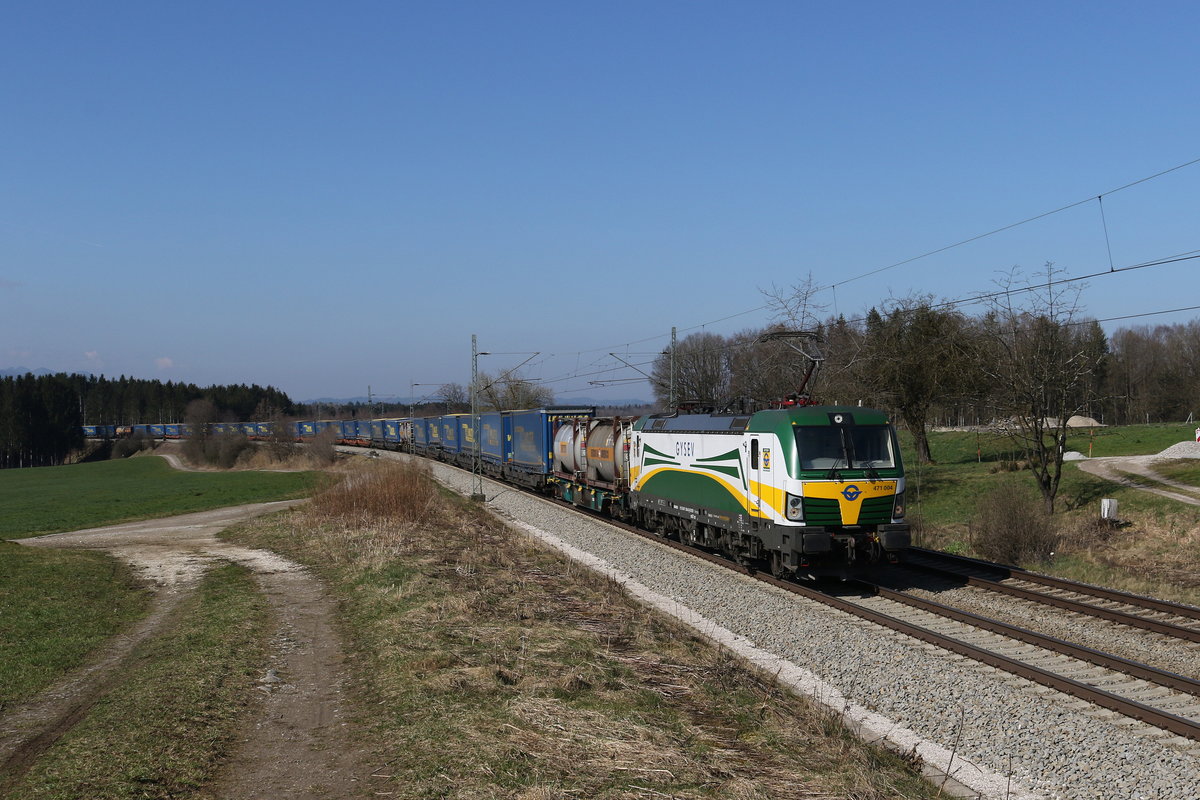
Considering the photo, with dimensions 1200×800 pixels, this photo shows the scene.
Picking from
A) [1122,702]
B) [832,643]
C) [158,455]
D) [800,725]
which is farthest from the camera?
[158,455]

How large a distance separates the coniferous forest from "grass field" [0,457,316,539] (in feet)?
167

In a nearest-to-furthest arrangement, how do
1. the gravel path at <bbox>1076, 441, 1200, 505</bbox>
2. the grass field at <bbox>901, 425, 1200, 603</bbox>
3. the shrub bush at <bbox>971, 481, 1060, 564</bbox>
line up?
the grass field at <bbox>901, 425, 1200, 603</bbox>, the shrub bush at <bbox>971, 481, 1060, 564</bbox>, the gravel path at <bbox>1076, 441, 1200, 505</bbox>

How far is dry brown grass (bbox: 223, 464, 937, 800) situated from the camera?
6.87 meters

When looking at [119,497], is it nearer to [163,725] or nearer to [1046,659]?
[163,725]

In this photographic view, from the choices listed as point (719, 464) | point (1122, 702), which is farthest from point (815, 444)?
point (1122, 702)

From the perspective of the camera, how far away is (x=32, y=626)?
43.3ft

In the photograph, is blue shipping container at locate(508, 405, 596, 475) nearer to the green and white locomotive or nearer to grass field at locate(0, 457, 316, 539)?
grass field at locate(0, 457, 316, 539)

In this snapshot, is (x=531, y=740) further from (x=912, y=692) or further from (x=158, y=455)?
(x=158, y=455)

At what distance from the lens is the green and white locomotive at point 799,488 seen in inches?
622

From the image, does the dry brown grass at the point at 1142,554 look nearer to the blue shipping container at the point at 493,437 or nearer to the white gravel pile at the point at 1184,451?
the white gravel pile at the point at 1184,451

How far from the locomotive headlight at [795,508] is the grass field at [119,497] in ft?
98.2

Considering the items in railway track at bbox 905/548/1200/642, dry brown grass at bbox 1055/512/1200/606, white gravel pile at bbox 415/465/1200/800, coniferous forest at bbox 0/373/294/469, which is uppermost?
coniferous forest at bbox 0/373/294/469

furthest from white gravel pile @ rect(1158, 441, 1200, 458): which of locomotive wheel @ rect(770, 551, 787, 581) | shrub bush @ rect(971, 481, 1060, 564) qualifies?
locomotive wheel @ rect(770, 551, 787, 581)

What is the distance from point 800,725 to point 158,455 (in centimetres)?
12019
